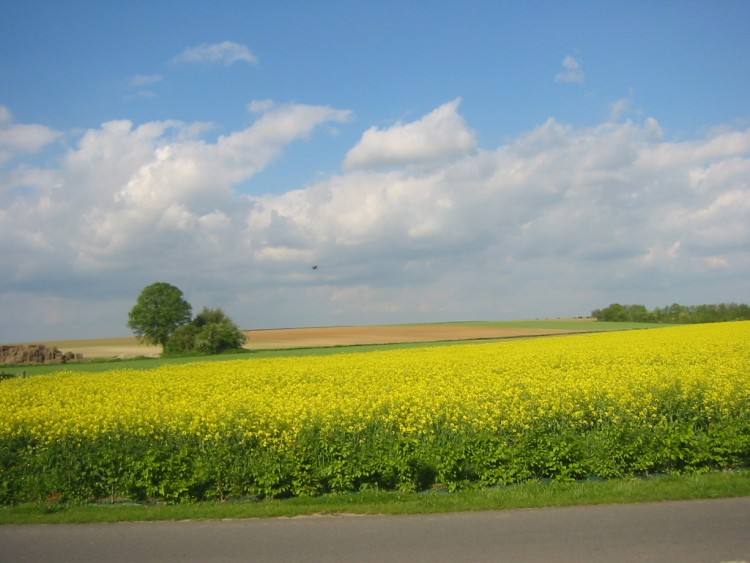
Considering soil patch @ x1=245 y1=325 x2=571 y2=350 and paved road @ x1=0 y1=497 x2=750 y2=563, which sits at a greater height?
soil patch @ x1=245 y1=325 x2=571 y2=350

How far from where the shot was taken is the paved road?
21.3 feet

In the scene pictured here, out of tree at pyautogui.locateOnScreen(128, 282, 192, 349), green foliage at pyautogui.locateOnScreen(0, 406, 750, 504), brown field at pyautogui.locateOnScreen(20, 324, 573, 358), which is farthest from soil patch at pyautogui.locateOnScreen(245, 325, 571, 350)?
green foliage at pyautogui.locateOnScreen(0, 406, 750, 504)

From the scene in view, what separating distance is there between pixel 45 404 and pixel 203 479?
6927 mm

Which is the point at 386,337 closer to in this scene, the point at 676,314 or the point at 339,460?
the point at 676,314

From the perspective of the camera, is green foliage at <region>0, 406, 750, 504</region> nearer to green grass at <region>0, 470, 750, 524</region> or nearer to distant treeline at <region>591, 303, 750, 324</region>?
green grass at <region>0, 470, 750, 524</region>

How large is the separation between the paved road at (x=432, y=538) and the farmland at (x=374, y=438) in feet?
5.89

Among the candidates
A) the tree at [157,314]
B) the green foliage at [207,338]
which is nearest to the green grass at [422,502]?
the green foliage at [207,338]

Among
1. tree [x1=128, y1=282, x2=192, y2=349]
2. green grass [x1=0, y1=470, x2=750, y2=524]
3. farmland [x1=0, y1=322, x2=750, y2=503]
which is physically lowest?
green grass [x1=0, y1=470, x2=750, y2=524]

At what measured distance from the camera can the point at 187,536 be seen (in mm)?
7445

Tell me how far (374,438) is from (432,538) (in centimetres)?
385

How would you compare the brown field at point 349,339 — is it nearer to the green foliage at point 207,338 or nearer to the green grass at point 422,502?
the green foliage at point 207,338

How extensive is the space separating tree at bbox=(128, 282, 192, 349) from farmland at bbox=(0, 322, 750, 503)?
67.1m

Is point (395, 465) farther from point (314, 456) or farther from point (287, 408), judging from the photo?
point (287, 408)

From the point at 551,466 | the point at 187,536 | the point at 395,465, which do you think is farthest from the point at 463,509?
the point at 187,536
